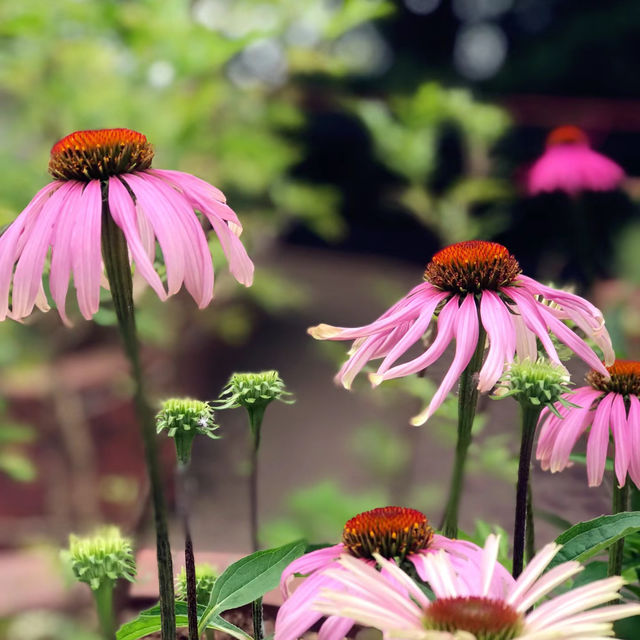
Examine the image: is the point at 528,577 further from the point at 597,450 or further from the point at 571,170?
the point at 571,170

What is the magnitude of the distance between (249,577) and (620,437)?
0.53 feet

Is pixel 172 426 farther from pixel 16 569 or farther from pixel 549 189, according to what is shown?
pixel 16 569

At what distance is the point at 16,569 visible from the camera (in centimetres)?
138

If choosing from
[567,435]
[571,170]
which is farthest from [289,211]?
[567,435]

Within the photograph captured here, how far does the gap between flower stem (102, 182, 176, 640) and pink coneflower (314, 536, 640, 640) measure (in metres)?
0.07

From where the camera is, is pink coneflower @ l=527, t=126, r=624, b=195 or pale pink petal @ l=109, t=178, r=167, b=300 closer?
pale pink petal @ l=109, t=178, r=167, b=300

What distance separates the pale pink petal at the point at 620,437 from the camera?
1.19ft

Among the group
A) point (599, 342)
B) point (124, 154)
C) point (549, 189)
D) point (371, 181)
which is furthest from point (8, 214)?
point (371, 181)

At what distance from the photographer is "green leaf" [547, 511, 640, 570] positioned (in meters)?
0.33

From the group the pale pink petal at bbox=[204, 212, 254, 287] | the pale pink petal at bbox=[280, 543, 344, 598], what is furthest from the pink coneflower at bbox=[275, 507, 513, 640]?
the pale pink petal at bbox=[204, 212, 254, 287]

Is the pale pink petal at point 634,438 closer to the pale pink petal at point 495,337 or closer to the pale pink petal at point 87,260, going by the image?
the pale pink petal at point 495,337

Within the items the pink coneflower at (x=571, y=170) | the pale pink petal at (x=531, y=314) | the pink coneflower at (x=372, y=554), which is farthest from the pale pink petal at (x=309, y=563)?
the pink coneflower at (x=571, y=170)

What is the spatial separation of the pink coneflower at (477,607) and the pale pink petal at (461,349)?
0.05 m

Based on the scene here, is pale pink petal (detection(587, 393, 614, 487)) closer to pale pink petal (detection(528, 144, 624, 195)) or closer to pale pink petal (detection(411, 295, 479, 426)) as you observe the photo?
pale pink petal (detection(411, 295, 479, 426))
